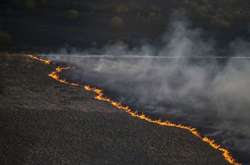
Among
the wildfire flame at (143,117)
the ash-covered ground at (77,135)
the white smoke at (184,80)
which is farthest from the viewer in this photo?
the white smoke at (184,80)

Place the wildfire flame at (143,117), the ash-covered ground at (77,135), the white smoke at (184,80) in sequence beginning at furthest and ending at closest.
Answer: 1. the white smoke at (184,80)
2. the wildfire flame at (143,117)
3. the ash-covered ground at (77,135)

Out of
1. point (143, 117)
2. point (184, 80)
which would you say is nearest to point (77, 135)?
point (143, 117)

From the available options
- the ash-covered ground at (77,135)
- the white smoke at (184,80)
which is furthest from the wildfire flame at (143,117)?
the white smoke at (184,80)

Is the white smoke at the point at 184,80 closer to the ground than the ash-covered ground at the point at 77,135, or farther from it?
farther from it

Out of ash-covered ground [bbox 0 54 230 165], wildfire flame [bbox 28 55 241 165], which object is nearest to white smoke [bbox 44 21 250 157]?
wildfire flame [bbox 28 55 241 165]

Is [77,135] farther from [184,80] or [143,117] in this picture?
[184,80]

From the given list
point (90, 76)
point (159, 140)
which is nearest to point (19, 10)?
point (90, 76)

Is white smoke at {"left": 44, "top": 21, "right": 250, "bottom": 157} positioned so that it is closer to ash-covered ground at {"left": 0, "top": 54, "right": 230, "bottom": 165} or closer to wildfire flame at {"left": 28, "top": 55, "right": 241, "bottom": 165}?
wildfire flame at {"left": 28, "top": 55, "right": 241, "bottom": 165}

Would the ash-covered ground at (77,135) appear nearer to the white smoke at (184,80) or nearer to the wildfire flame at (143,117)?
the wildfire flame at (143,117)

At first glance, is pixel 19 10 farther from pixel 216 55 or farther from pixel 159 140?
pixel 159 140
